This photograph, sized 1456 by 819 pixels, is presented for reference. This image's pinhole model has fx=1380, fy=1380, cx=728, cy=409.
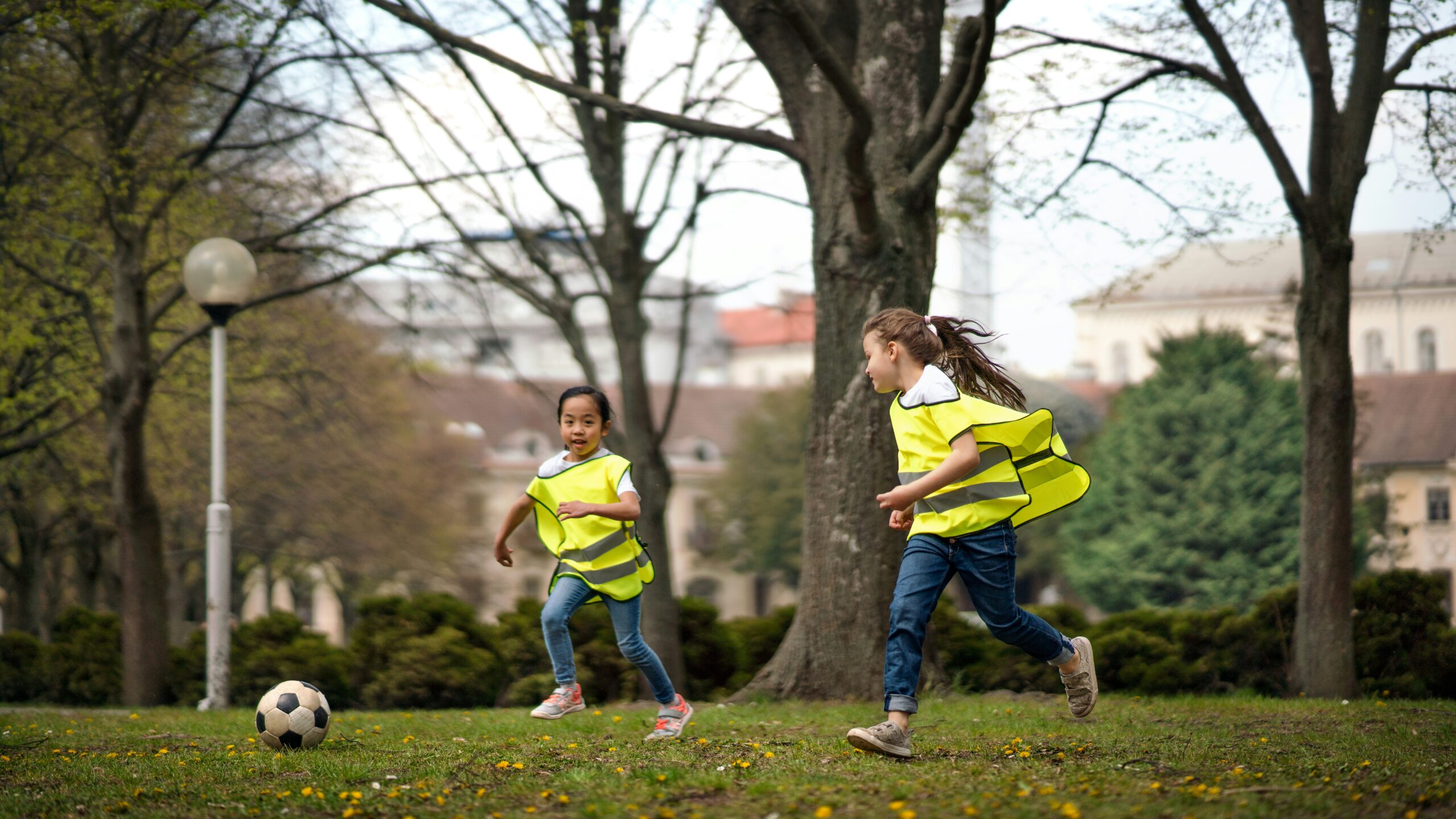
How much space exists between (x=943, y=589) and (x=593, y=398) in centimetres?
214

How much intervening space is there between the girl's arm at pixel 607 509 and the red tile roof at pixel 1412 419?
6002 centimetres

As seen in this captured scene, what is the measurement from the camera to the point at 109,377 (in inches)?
534

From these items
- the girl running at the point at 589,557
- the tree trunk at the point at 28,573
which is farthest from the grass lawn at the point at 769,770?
the tree trunk at the point at 28,573

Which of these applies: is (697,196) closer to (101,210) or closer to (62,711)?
(101,210)

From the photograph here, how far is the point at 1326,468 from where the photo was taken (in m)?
10.7

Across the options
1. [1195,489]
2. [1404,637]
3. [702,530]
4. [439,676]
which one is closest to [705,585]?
[702,530]

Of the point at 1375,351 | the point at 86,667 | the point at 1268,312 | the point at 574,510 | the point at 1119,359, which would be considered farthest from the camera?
the point at 1119,359

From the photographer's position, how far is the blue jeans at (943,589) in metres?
5.74

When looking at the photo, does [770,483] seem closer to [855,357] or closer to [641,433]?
[641,433]

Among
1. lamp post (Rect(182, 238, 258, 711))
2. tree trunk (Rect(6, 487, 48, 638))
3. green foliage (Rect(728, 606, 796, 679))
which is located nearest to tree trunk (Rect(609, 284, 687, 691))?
green foliage (Rect(728, 606, 796, 679))

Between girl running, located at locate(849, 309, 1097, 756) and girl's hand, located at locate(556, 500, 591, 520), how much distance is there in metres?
1.51

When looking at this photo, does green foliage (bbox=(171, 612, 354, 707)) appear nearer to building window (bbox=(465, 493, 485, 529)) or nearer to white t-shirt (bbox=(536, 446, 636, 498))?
white t-shirt (bbox=(536, 446, 636, 498))

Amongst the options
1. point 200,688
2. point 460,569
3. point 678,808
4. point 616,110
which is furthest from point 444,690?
point 460,569

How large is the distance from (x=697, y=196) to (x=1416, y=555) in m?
55.7
